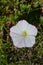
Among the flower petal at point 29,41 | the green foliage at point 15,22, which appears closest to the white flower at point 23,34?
the flower petal at point 29,41

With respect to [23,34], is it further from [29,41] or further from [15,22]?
[15,22]

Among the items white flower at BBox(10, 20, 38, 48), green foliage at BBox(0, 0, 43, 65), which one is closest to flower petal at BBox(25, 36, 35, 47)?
white flower at BBox(10, 20, 38, 48)

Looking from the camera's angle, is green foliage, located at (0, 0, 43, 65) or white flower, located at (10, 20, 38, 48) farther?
Result: green foliage, located at (0, 0, 43, 65)

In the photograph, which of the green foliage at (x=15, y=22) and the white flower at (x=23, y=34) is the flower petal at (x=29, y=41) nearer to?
the white flower at (x=23, y=34)

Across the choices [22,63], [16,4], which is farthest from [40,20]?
[22,63]

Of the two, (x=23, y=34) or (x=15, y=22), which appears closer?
(x=23, y=34)

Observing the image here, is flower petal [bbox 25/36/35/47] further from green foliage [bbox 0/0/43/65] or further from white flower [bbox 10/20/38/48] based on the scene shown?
green foliage [bbox 0/0/43/65]

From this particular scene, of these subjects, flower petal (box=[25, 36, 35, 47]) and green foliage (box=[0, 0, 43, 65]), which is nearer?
flower petal (box=[25, 36, 35, 47])

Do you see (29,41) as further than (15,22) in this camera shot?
No

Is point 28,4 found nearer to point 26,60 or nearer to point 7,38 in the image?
point 7,38

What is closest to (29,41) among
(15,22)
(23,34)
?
(23,34)

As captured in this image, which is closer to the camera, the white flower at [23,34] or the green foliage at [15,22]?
the white flower at [23,34]
